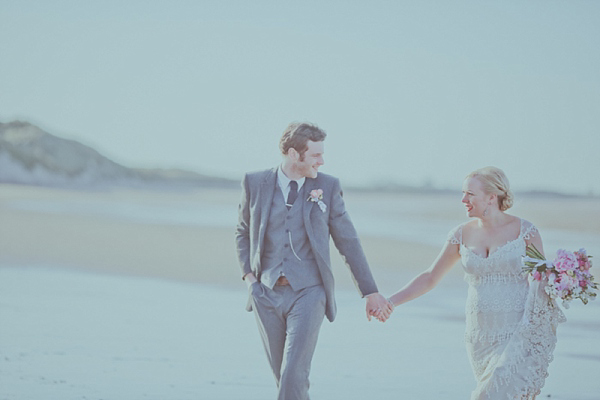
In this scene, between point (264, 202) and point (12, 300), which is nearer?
point (264, 202)

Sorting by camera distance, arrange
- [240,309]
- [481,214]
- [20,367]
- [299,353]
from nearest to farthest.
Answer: [299,353], [481,214], [20,367], [240,309]

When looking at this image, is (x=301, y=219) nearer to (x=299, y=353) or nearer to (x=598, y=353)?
(x=299, y=353)

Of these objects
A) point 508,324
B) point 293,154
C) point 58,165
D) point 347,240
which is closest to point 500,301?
point 508,324

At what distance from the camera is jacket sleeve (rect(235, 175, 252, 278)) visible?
533 centimetres

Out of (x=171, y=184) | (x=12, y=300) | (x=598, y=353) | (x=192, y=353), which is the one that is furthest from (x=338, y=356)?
(x=171, y=184)

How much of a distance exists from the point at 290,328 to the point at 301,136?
93 cm

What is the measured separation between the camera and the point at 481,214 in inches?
211

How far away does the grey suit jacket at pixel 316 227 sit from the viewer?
516 centimetres

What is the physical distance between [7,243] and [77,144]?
913 inches

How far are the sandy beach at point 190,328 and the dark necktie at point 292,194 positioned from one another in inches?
69.7

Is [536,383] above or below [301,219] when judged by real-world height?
below

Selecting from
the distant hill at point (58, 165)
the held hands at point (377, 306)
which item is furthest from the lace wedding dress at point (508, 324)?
the distant hill at point (58, 165)

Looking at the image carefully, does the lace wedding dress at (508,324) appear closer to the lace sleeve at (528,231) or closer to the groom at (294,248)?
the lace sleeve at (528,231)

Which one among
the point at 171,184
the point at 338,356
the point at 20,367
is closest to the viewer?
the point at 20,367
